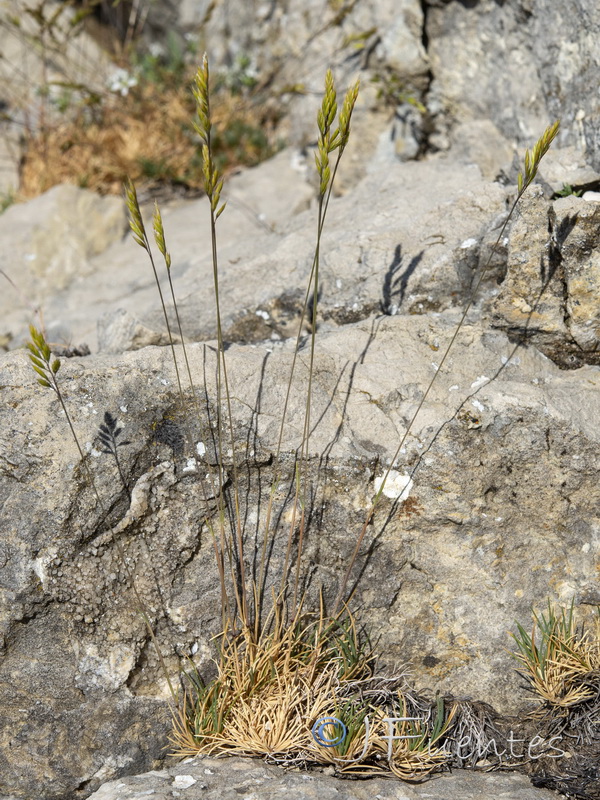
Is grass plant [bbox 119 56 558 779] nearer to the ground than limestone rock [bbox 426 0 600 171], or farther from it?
nearer to the ground

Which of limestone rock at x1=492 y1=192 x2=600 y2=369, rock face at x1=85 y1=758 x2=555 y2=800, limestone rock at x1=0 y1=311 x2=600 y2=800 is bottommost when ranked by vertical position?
rock face at x1=85 y1=758 x2=555 y2=800

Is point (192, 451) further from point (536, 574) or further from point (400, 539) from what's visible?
point (536, 574)

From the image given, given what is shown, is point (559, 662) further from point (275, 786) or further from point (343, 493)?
point (275, 786)

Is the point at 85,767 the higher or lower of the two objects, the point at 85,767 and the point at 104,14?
the lower

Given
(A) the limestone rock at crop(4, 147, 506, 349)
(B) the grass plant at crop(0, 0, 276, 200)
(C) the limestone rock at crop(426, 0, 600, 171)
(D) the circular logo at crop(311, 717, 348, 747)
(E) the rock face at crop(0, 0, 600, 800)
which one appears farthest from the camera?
(B) the grass plant at crop(0, 0, 276, 200)

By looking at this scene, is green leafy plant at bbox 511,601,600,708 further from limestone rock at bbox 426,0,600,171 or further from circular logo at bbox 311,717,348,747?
limestone rock at bbox 426,0,600,171

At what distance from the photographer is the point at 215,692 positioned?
8.31ft

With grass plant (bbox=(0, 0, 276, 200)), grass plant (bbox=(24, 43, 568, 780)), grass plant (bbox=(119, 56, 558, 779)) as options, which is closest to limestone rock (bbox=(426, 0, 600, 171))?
grass plant (bbox=(24, 43, 568, 780))

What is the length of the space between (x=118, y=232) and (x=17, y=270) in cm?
84

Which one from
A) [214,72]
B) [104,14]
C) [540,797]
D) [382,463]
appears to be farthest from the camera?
[104,14]

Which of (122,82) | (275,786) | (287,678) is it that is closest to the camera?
(275,786)

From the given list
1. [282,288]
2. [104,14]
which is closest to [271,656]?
[282,288]

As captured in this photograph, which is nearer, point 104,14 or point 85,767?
point 85,767

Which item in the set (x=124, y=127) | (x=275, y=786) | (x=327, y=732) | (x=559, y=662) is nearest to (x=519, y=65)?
(x=559, y=662)
